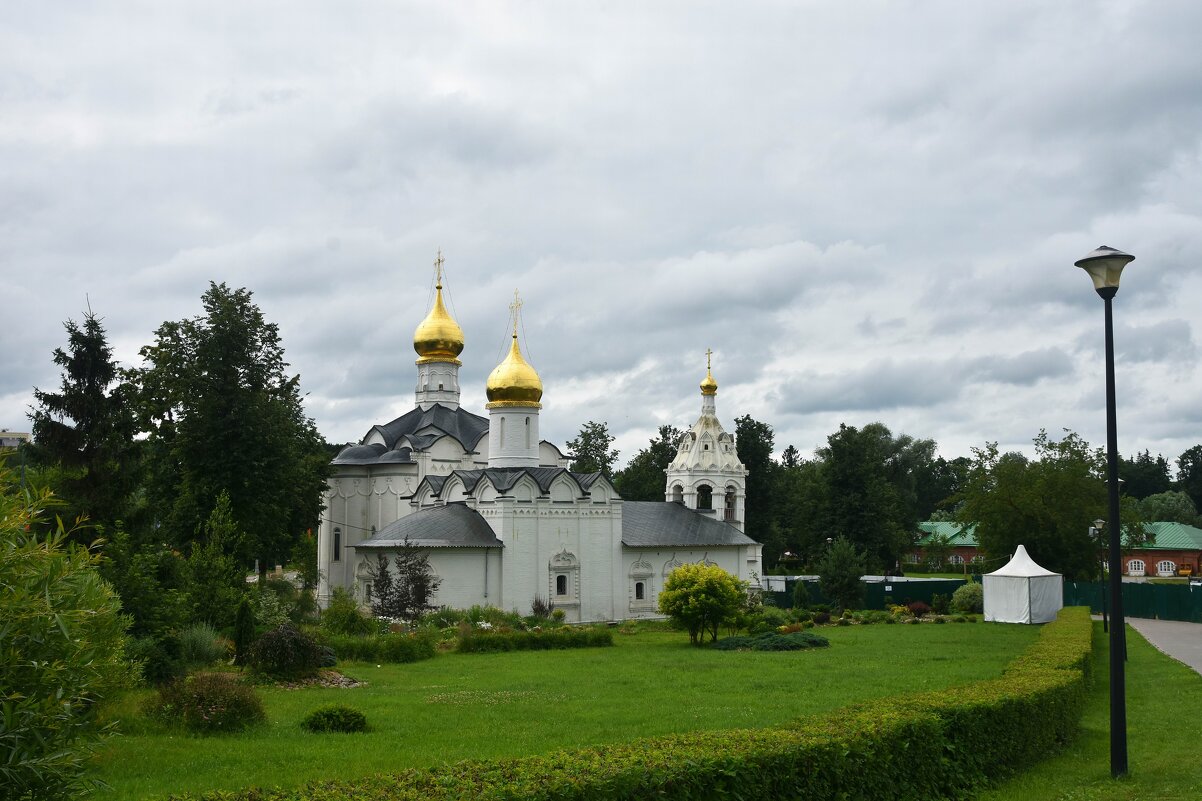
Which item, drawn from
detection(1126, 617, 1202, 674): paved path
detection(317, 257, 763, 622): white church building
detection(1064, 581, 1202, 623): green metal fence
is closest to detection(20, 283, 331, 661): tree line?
detection(317, 257, 763, 622): white church building

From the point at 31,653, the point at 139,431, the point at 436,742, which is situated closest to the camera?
the point at 31,653

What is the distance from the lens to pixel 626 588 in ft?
126

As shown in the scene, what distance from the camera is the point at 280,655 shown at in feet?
55.9

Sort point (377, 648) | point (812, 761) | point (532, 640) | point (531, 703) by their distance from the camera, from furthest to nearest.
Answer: point (532, 640)
point (377, 648)
point (531, 703)
point (812, 761)

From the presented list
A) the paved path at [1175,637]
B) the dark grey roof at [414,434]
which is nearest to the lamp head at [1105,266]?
the paved path at [1175,637]

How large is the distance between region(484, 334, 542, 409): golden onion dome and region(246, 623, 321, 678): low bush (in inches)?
827

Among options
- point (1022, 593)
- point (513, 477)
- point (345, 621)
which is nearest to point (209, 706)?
point (345, 621)

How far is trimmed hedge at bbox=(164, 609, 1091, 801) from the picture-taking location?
22.0ft

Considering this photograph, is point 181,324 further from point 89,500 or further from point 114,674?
point 114,674

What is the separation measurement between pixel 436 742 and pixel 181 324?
22655mm

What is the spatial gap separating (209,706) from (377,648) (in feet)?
32.9

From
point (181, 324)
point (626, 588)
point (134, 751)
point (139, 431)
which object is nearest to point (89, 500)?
point (139, 431)

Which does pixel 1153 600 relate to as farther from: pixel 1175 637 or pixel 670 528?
pixel 670 528

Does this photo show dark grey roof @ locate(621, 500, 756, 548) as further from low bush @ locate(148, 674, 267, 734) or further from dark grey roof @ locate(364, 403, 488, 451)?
low bush @ locate(148, 674, 267, 734)
